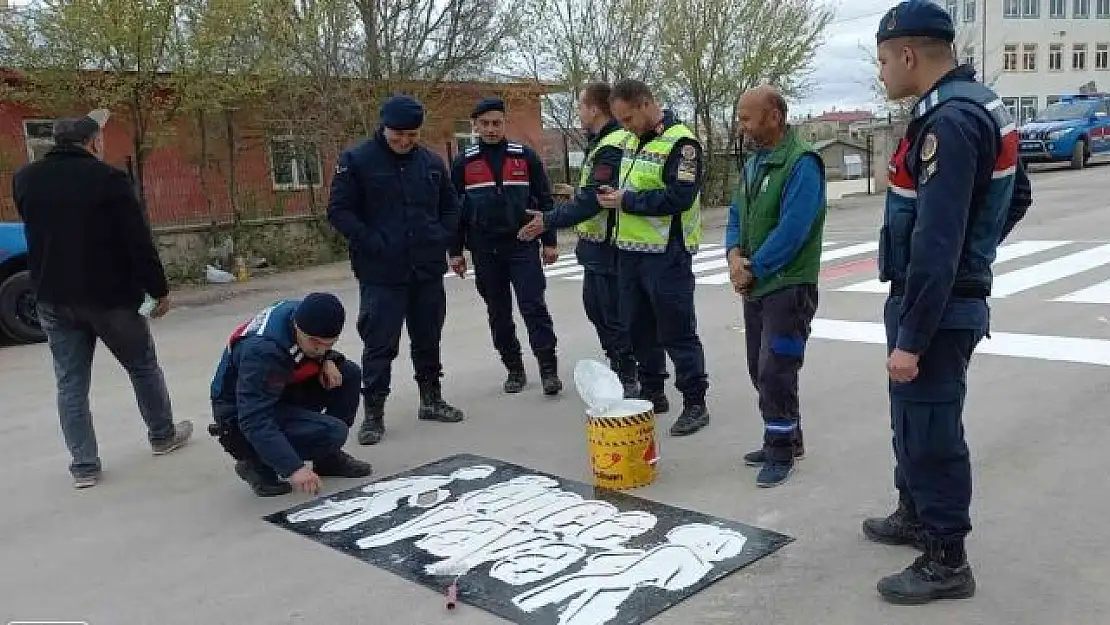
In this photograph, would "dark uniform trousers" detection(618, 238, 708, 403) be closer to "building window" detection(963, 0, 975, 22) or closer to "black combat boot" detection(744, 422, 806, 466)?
"black combat boot" detection(744, 422, 806, 466)

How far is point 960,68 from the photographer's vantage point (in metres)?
3.05

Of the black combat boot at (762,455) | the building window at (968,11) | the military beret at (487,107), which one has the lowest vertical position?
the black combat boot at (762,455)

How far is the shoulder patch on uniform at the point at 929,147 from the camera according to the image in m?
2.90

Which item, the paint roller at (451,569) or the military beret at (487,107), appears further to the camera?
the military beret at (487,107)

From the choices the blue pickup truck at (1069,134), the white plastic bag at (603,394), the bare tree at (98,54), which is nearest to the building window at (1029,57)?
the blue pickup truck at (1069,134)

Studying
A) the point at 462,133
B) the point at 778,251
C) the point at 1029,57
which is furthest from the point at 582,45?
the point at 1029,57

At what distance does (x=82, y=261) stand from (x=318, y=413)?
1497 millimetres

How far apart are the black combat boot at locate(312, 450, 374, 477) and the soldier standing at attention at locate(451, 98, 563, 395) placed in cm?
167

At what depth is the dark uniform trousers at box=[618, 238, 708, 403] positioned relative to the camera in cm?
521

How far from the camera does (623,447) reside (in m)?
4.38

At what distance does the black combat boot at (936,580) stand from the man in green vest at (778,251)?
117cm

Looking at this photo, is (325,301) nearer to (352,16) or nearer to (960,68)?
(960,68)

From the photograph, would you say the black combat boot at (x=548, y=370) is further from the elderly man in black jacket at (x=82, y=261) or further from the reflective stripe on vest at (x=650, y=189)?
the elderly man in black jacket at (x=82, y=261)

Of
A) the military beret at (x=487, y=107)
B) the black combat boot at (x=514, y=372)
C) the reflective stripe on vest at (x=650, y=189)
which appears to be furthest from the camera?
the black combat boot at (x=514, y=372)
